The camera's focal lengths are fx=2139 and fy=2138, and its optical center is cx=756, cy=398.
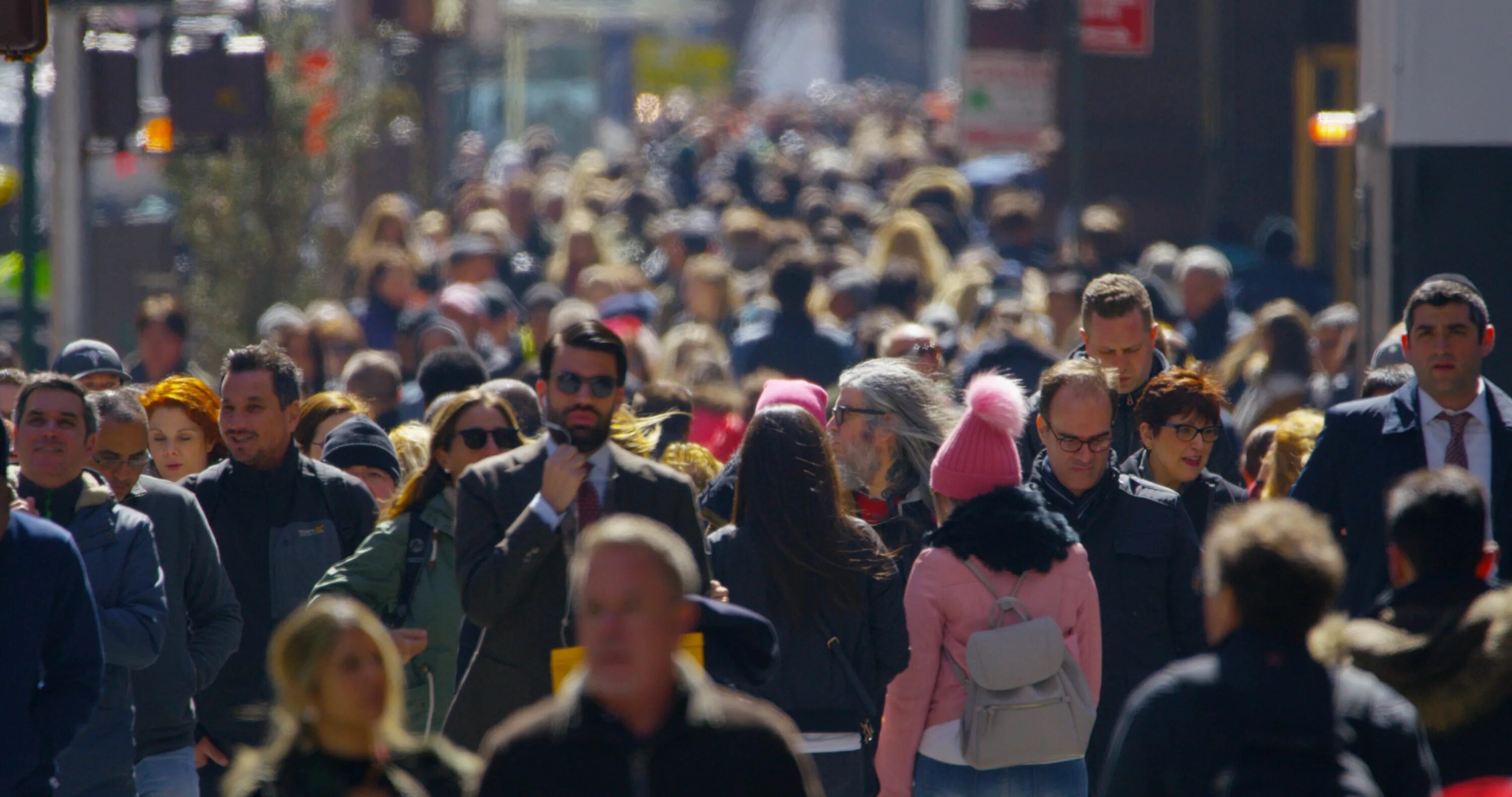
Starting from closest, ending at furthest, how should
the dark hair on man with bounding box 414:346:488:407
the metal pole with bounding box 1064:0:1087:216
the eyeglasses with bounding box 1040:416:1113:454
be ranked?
the eyeglasses with bounding box 1040:416:1113:454 < the dark hair on man with bounding box 414:346:488:407 < the metal pole with bounding box 1064:0:1087:216

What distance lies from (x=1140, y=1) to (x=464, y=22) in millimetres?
9272

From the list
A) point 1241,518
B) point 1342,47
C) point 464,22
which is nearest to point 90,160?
point 1241,518

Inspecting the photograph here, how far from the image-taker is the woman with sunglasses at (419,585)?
6.02m

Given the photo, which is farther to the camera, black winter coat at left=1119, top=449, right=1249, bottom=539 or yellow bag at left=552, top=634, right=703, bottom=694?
black winter coat at left=1119, top=449, right=1249, bottom=539

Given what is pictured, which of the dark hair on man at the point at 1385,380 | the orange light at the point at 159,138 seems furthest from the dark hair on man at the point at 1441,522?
the orange light at the point at 159,138

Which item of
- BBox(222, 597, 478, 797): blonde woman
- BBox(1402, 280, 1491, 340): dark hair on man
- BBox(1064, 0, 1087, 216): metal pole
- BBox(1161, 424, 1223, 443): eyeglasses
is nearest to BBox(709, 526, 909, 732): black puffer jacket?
BBox(1161, 424, 1223, 443): eyeglasses

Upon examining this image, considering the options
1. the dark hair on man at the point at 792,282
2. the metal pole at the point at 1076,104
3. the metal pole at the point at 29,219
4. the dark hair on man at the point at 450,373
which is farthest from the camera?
the metal pole at the point at 1076,104

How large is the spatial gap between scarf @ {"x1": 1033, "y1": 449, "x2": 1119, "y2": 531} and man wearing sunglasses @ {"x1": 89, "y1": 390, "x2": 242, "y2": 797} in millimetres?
2434

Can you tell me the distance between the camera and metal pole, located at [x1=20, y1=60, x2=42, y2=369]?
10164 mm

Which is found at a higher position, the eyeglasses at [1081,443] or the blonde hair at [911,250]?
the blonde hair at [911,250]

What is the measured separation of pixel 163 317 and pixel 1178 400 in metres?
6.09

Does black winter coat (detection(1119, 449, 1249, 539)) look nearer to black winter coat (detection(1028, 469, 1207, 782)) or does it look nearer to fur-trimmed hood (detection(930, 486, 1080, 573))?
black winter coat (detection(1028, 469, 1207, 782))

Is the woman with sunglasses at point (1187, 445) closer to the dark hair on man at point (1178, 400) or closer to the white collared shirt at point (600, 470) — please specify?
the dark hair on man at point (1178, 400)

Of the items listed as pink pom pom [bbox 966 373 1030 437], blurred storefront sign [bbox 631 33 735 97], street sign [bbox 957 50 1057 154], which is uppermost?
blurred storefront sign [bbox 631 33 735 97]
